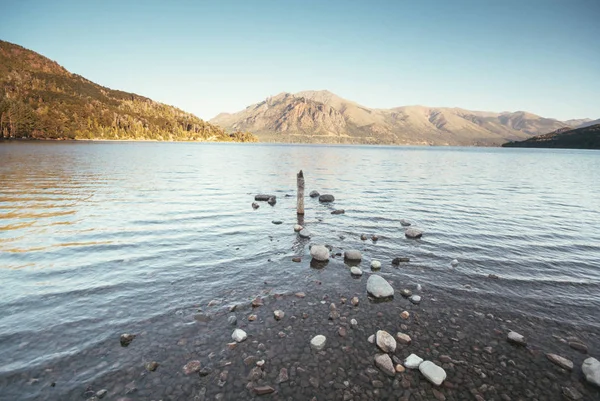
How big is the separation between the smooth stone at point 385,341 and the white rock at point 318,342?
1.58 meters

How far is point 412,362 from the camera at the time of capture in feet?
23.6

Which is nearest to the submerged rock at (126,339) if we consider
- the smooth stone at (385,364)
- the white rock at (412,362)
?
the smooth stone at (385,364)

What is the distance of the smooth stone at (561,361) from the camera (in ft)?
23.8

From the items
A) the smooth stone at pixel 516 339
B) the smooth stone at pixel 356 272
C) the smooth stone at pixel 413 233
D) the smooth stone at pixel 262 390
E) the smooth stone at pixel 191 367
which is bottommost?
the smooth stone at pixel 413 233

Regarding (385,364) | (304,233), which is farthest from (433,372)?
(304,233)

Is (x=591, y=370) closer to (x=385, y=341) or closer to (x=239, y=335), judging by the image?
(x=385, y=341)

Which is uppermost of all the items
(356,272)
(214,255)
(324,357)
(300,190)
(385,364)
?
(300,190)

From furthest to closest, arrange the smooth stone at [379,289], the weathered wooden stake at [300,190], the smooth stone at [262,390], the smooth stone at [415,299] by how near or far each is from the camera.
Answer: the weathered wooden stake at [300,190] < the smooth stone at [379,289] < the smooth stone at [415,299] < the smooth stone at [262,390]

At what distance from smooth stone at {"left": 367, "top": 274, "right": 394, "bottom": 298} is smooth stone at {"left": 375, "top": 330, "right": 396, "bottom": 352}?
94.7 inches

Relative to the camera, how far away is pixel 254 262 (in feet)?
44.9

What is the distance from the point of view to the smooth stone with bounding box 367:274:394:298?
34.8 ft

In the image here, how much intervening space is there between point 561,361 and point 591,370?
57 cm

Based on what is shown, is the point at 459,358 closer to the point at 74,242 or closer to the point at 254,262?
the point at 254,262

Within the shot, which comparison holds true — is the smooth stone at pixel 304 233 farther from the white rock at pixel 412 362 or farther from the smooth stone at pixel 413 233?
the white rock at pixel 412 362
